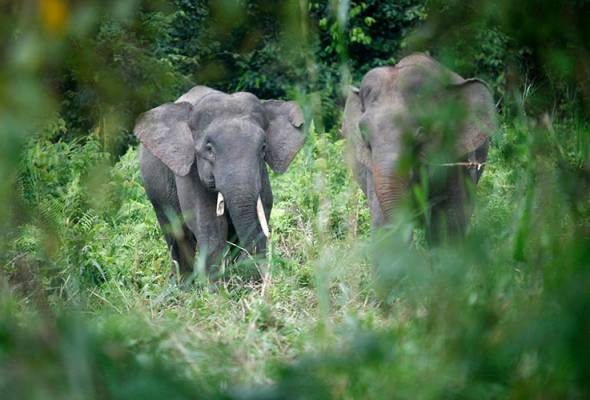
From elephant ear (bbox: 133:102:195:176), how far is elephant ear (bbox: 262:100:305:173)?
0.63 meters

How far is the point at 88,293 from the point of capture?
623 centimetres

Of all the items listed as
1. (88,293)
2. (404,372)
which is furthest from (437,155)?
(88,293)

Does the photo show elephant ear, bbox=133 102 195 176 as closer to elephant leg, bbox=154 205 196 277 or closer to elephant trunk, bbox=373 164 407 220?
elephant leg, bbox=154 205 196 277

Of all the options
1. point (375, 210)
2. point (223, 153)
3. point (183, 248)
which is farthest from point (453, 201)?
point (183, 248)

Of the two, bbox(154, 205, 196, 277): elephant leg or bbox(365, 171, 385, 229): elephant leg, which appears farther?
bbox(154, 205, 196, 277): elephant leg

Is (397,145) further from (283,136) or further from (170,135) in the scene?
(170,135)

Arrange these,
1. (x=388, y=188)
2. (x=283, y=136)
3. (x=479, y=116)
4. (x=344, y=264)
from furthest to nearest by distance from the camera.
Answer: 1. (x=283, y=136)
2. (x=388, y=188)
3. (x=479, y=116)
4. (x=344, y=264)

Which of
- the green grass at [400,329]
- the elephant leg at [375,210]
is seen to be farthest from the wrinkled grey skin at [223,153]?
the green grass at [400,329]

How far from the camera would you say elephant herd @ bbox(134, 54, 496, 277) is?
273 inches

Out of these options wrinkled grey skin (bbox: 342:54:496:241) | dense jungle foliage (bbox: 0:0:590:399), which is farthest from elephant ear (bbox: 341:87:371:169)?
dense jungle foliage (bbox: 0:0:590:399)

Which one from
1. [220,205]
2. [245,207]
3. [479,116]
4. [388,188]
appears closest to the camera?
[479,116]

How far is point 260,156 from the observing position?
817 centimetres

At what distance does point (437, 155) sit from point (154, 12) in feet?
3.38

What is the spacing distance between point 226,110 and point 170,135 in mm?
569
